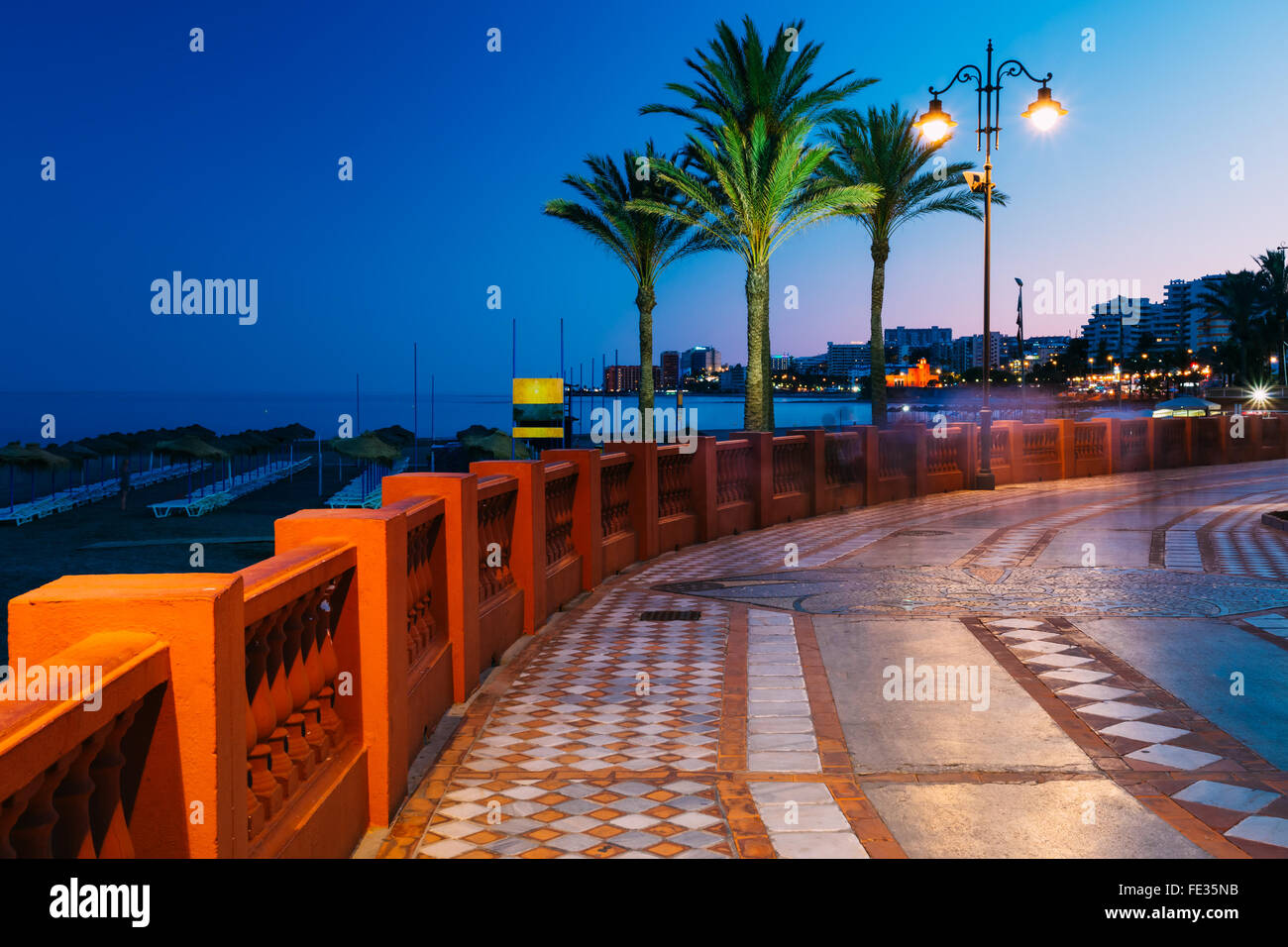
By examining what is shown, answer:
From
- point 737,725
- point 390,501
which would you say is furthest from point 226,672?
point 737,725

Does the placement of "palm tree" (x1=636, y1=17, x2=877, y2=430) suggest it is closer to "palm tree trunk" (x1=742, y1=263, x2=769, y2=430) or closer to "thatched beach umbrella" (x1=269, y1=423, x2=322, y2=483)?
"palm tree trunk" (x1=742, y1=263, x2=769, y2=430)

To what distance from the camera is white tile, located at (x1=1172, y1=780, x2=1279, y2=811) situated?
210 inches

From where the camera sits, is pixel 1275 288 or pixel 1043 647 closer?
pixel 1043 647

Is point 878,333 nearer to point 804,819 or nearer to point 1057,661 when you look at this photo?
point 1057,661

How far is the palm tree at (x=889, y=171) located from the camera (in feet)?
109

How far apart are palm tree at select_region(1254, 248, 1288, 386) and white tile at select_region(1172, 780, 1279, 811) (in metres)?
106

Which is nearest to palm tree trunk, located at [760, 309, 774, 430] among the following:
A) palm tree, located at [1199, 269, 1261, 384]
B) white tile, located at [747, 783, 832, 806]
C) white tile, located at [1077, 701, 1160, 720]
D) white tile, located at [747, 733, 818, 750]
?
white tile, located at [1077, 701, 1160, 720]

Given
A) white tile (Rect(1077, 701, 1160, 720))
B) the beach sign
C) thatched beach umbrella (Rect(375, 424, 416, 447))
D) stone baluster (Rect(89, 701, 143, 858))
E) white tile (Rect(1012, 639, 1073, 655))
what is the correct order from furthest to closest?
thatched beach umbrella (Rect(375, 424, 416, 447))
the beach sign
white tile (Rect(1012, 639, 1073, 655))
white tile (Rect(1077, 701, 1160, 720))
stone baluster (Rect(89, 701, 143, 858))

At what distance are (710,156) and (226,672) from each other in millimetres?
24558

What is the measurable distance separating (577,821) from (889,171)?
31173mm

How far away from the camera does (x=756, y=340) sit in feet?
93.3

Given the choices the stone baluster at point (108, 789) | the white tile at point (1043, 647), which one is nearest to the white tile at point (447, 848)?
the stone baluster at point (108, 789)

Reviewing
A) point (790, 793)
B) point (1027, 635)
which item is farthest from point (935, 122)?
point (790, 793)
